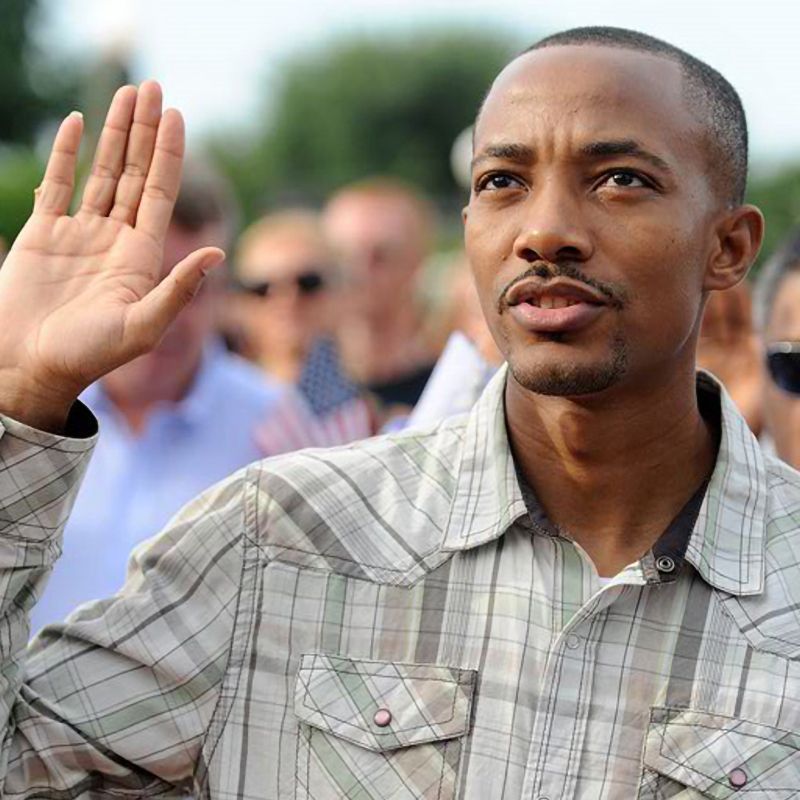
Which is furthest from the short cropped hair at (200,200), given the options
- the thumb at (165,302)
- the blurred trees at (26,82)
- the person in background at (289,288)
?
the blurred trees at (26,82)

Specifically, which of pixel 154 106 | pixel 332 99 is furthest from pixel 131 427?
pixel 332 99

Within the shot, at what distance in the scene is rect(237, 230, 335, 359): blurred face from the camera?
8641 millimetres

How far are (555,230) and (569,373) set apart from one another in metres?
0.25

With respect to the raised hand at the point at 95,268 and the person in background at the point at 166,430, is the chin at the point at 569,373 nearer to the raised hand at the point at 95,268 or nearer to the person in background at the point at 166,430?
the raised hand at the point at 95,268

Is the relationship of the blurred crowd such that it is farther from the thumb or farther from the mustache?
the thumb

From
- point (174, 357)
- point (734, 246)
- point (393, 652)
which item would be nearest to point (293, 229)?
point (174, 357)

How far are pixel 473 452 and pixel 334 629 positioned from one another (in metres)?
0.44

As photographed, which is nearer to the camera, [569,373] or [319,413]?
[569,373]

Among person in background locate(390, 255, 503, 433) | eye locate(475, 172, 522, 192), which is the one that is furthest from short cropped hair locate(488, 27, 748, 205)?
person in background locate(390, 255, 503, 433)

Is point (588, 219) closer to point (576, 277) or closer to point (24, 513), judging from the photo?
point (576, 277)

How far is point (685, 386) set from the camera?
11.1 ft

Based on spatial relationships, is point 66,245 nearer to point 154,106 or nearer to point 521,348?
point 154,106

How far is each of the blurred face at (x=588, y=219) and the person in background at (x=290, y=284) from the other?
515cm

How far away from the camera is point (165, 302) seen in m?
3.04
